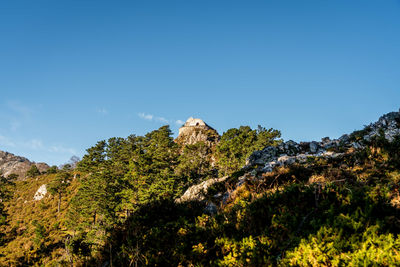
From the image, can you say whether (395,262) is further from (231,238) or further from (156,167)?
(156,167)

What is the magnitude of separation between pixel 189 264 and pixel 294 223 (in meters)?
2.45

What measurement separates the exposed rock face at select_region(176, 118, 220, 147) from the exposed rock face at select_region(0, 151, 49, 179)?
97.9 meters

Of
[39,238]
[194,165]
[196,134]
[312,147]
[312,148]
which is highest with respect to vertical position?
[196,134]

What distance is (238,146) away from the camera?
45.0 metres

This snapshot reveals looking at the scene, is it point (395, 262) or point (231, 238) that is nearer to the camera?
point (395, 262)

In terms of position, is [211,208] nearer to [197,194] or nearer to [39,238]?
[197,194]

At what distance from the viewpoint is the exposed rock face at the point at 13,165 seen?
140 meters

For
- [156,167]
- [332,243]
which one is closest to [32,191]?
[156,167]

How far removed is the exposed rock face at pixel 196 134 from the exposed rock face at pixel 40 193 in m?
56.5

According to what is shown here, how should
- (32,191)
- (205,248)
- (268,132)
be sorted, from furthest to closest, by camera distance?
(32,191) < (268,132) < (205,248)

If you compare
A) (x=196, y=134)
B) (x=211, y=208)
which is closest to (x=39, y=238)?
(x=211, y=208)

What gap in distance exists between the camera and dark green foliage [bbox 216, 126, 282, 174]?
43016 millimetres

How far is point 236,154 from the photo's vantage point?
45.8 metres

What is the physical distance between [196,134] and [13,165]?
154 meters
